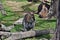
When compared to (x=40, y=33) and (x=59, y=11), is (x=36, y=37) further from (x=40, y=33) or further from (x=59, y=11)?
(x=59, y=11)

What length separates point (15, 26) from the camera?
6.88m

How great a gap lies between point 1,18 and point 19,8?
5.94ft

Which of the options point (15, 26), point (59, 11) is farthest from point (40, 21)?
point (59, 11)

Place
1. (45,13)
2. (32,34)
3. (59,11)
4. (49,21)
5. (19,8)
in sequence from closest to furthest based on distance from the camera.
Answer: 1. (59,11)
2. (32,34)
3. (49,21)
4. (45,13)
5. (19,8)

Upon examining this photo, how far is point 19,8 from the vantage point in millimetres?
9430

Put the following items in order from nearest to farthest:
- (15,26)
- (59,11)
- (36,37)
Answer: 1. (59,11)
2. (36,37)
3. (15,26)

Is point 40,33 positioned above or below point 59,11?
below

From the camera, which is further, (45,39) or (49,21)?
(49,21)

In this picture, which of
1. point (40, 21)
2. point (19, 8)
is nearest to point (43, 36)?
point (40, 21)

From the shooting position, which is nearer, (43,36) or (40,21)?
(43,36)

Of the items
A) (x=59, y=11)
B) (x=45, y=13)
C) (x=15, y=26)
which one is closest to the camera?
(x=59, y=11)

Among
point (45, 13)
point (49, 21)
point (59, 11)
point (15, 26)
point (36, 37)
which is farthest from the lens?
point (45, 13)

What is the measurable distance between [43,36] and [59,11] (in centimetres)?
410

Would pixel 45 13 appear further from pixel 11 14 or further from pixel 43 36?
pixel 43 36
